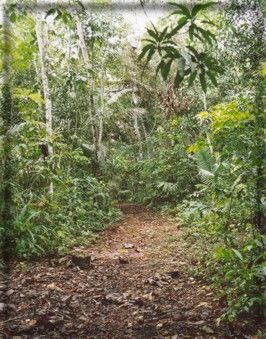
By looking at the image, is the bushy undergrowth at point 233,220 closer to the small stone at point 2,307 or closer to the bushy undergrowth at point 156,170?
the small stone at point 2,307

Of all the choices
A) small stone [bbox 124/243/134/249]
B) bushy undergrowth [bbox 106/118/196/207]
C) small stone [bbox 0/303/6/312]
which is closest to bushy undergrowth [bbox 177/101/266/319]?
small stone [bbox 124/243/134/249]

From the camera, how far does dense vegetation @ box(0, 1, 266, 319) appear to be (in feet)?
10.9

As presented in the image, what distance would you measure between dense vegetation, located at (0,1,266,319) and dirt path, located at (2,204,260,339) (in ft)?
1.01

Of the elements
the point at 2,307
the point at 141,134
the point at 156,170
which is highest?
the point at 141,134

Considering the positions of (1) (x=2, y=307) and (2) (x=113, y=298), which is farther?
(2) (x=113, y=298)

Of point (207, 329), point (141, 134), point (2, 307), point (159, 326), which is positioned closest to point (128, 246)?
point (2, 307)

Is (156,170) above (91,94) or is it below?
below

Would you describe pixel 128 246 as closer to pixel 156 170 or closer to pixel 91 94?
pixel 91 94

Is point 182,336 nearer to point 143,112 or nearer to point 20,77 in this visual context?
point 20,77

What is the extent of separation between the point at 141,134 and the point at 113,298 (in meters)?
10.1

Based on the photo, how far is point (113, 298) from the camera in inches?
163

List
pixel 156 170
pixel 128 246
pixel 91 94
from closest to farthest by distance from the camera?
pixel 128 246
pixel 91 94
pixel 156 170

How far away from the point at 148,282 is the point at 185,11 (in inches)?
138

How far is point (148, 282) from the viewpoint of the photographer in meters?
4.62
